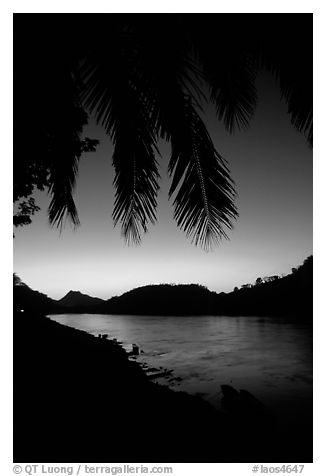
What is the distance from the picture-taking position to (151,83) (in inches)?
60.0

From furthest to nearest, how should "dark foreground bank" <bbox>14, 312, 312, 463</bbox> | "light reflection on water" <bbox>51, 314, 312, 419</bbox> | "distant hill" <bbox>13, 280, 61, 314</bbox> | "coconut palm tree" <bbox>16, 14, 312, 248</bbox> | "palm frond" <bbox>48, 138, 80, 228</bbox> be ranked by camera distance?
"distant hill" <bbox>13, 280, 61, 314</bbox>, "light reflection on water" <bbox>51, 314, 312, 419</bbox>, "dark foreground bank" <bbox>14, 312, 312, 463</bbox>, "palm frond" <bbox>48, 138, 80, 228</bbox>, "coconut palm tree" <bbox>16, 14, 312, 248</bbox>

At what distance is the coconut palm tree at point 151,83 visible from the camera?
54.3 inches

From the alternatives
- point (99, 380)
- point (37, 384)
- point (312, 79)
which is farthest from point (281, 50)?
point (99, 380)

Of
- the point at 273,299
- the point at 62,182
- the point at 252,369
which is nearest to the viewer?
the point at 62,182

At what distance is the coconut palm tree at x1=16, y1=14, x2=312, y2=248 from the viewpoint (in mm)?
1380

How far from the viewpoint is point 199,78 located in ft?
5.23

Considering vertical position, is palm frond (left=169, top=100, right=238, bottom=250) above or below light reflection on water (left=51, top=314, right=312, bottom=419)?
above

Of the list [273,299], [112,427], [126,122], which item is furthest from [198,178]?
[273,299]

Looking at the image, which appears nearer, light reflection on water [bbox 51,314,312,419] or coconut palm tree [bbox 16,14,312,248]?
coconut palm tree [bbox 16,14,312,248]

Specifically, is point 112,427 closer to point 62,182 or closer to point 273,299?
point 62,182

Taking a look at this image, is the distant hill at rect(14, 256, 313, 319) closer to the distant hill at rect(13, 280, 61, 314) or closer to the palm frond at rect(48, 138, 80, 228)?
the distant hill at rect(13, 280, 61, 314)

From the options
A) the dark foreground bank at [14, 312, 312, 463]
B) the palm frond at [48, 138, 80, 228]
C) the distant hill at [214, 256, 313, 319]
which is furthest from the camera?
the distant hill at [214, 256, 313, 319]

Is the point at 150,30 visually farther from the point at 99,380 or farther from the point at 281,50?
the point at 99,380

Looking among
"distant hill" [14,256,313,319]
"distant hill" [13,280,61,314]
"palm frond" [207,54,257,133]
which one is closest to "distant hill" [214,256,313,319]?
"distant hill" [14,256,313,319]
